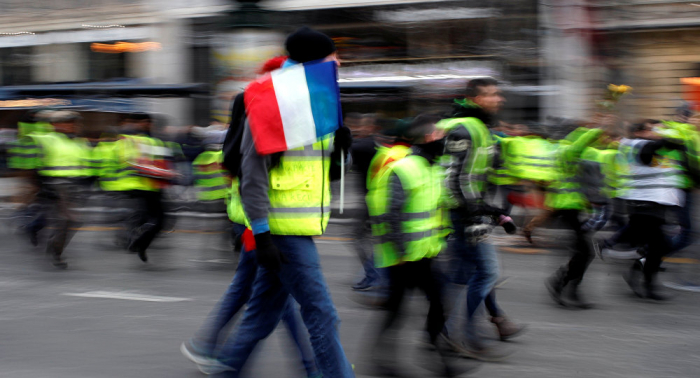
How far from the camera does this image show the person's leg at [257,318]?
159 inches

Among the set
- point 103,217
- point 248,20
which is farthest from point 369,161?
point 103,217

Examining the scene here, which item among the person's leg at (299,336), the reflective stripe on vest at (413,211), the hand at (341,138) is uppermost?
the hand at (341,138)

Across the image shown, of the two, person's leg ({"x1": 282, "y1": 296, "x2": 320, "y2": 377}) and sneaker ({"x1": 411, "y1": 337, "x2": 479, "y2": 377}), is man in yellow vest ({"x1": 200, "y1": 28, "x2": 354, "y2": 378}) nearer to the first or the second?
person's leg ({"x1": 282, "y1": 296, "x2": 320, "y2": 377})

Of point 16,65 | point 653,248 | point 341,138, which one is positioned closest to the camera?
point 341,138

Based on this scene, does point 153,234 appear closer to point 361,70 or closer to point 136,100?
point 136,100

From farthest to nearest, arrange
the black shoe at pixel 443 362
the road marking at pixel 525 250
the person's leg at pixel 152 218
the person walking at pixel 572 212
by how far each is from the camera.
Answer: the road marking at pixel 525 250, the person's leg at pixel 152 218, the person walking at pixel 572 212, the black shoe at pixel 443 362

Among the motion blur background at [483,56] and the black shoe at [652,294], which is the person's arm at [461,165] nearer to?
the black shoe at [652,294]

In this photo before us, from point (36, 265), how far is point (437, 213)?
6319 mm

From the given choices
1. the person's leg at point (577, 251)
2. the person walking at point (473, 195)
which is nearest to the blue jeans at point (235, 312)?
the person walking at point (473, 195)

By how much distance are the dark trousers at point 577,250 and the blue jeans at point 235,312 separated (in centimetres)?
324

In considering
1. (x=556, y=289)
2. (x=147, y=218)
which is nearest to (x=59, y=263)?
(x=147, y=218)

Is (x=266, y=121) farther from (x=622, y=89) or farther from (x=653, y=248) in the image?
(x=622, y=89)

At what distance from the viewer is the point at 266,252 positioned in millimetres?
3627

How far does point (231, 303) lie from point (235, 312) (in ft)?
0.23
